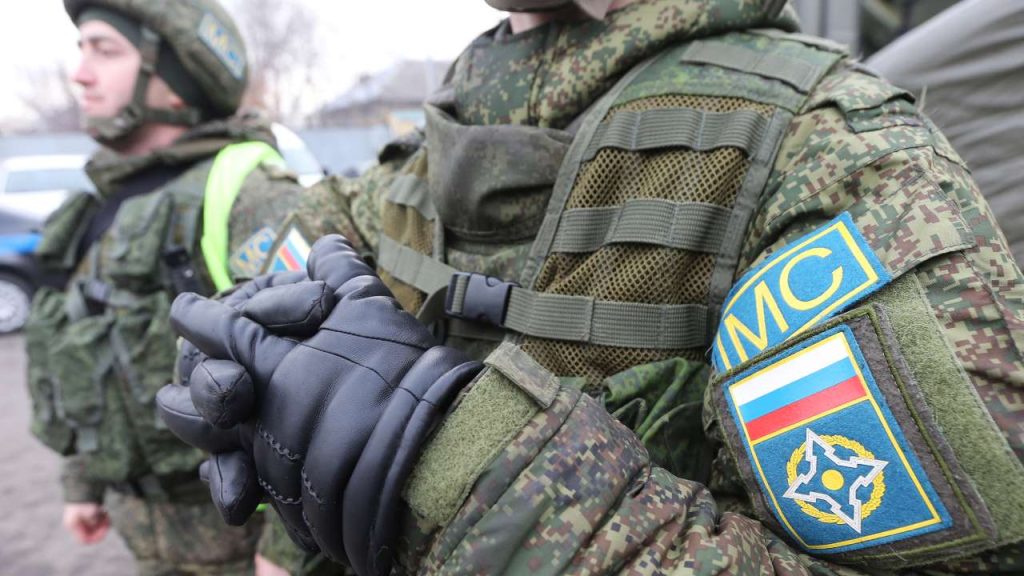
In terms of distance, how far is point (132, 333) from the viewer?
2271mm

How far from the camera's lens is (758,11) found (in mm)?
1045

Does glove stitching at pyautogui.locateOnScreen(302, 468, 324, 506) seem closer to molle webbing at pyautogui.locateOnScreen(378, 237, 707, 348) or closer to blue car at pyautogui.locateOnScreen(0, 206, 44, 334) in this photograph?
molle webbing at pyautogui.locateOnScreen(378, 237, 707, 348)

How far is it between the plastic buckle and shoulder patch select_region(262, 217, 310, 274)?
543 mm

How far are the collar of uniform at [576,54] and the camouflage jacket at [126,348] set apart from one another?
130cm

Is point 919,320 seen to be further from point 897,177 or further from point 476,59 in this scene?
point 476,59

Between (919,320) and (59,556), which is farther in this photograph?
(59,556)

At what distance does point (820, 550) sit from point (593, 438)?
11.7 inches

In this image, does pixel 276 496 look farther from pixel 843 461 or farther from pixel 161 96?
pixel 161 96

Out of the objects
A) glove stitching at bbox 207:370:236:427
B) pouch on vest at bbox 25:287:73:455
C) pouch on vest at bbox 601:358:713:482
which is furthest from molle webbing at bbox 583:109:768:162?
pouch on vest at bbox 25:287:73:455

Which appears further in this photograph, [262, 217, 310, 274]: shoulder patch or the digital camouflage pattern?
the digital camouflage pattern

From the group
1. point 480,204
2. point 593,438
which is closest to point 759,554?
point 593,438

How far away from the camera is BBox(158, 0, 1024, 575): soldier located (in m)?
0.70

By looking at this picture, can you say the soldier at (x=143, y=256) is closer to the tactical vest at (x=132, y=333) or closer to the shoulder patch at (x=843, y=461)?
the tactical vest at (x=132, y=333)

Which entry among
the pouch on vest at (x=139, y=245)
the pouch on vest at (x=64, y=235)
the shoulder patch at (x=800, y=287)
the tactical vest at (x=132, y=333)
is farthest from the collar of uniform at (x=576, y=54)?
the pouch on vest at (x=64, y=235)
